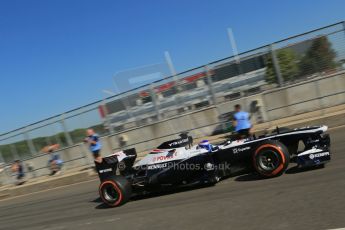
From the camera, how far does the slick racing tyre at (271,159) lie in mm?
7996

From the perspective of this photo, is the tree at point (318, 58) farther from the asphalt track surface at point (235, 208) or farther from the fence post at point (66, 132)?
the fence post at point (66, 132)

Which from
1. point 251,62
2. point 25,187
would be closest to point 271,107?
point 251,62

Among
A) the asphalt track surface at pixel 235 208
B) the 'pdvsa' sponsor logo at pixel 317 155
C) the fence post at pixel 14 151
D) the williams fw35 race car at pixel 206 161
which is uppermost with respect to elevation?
the fence post at pixel 14 151

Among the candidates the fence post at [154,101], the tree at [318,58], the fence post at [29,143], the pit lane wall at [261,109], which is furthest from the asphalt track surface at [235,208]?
the fence post at [29,143]

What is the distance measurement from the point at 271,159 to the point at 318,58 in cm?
818

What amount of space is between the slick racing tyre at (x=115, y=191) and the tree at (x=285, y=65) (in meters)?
8.42

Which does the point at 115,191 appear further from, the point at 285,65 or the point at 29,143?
the point at 29,143

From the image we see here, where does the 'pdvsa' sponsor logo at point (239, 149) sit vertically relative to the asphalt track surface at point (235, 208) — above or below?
above

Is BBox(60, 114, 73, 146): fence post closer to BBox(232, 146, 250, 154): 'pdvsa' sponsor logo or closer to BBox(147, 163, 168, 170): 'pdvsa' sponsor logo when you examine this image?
BBox(147, 163, 168, 170): 'pdvsa' sponsor logo

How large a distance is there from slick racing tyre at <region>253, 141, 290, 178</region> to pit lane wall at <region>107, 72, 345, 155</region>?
7.10m

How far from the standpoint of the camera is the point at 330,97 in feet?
48.8

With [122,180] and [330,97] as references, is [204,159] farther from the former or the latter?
[330,97]

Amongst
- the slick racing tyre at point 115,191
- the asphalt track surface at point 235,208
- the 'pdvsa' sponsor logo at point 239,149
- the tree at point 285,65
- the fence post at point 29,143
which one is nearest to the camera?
the asphalt track surface at point 235,208

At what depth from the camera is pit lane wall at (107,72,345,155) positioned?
14945 mm
